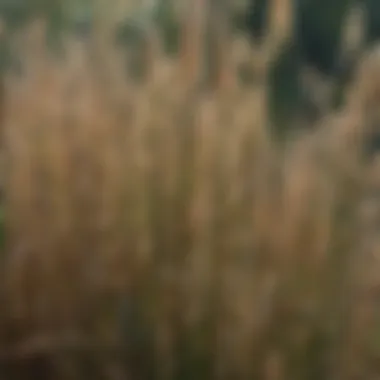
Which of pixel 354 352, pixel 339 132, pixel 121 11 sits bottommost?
pixel 354 352

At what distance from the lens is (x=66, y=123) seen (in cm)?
180

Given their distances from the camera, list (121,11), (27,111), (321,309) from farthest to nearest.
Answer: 1. (121,11)
2. (27,111)
3. (321,309)

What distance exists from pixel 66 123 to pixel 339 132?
1.48 feet

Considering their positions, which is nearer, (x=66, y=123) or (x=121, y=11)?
(x=66, y=123)

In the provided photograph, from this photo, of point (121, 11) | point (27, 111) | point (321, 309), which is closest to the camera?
point (321, 309)

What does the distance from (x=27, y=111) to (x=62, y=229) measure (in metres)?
0.22

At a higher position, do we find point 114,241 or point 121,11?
point 121,11

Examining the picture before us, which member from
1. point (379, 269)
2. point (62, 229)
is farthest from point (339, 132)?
point (62, 229)

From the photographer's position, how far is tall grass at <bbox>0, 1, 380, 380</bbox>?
172 cm

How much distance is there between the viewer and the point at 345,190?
70.6 inches

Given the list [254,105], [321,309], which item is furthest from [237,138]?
[321,309]

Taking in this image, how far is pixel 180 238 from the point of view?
1.76 metres

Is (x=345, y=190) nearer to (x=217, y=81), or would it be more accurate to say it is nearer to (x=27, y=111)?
(x=217, y=81)

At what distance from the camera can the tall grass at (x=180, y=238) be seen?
5.64 ft
